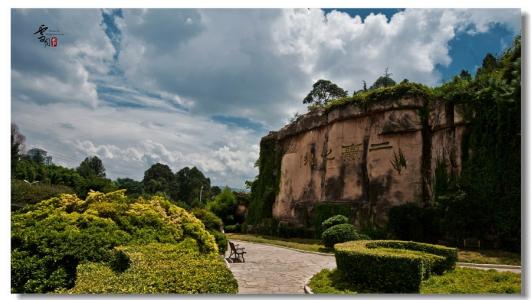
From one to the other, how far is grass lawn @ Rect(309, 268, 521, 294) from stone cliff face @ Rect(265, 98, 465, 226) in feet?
25.0

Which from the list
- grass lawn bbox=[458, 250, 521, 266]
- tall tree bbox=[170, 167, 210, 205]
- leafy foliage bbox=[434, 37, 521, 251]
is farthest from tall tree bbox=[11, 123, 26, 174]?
tall tree bbox=[170, 167, 210, 205]

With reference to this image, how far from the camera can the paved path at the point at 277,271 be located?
7219 millimetres

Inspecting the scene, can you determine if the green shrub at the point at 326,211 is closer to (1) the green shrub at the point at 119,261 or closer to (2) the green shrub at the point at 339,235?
(2) the green shrub at the point at 339,235

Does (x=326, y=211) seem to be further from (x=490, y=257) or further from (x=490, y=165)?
(x=490, y=257)

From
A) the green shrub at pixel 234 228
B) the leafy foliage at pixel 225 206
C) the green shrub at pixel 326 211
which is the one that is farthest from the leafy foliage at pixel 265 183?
the green shrub at pixel 326 211

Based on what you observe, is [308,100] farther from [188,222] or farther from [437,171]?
[188,222]

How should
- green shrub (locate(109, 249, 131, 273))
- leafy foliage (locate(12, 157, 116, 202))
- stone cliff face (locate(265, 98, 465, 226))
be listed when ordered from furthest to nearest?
1. leafy foliage (locate(12, 157, 116, 202))
2. stone cliff face (locate(265, 98, 465, 226))
3. green shrub (locate(109, 249, 131, 273))

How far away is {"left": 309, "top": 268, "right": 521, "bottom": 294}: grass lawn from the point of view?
6.54m

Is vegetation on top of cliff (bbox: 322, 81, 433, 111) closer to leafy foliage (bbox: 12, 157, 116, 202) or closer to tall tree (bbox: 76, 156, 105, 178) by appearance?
leafy foliage (bbox: 12, 157, 116, 202)

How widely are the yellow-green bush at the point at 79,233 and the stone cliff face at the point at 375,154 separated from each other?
9.33m

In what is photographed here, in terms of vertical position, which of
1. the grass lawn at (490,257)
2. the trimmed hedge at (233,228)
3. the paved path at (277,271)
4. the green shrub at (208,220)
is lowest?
the trimmed hedge at (233,228)
